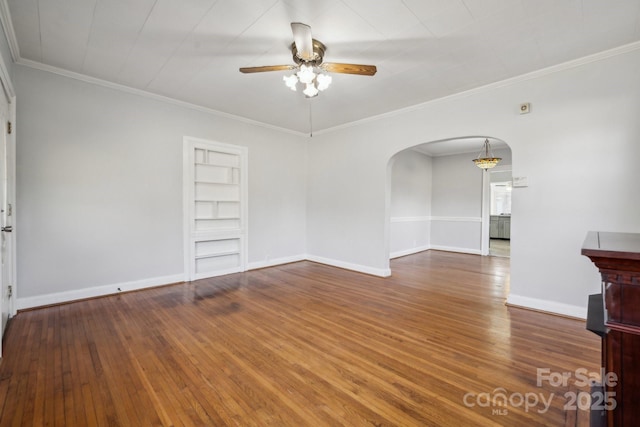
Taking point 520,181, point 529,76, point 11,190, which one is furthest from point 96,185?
point 529,76

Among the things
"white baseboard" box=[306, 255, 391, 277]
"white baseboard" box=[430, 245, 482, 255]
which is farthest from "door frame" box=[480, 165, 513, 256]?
"white baseboard" box=[306, 255, 391, 277]

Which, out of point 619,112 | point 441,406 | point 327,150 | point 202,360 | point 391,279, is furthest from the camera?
point 327,150

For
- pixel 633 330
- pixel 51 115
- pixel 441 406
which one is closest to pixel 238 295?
pixel 441 406

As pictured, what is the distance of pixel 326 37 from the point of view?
8.45 ft

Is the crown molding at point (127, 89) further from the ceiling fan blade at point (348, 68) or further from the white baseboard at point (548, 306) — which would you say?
the white baseboard at point (548, 306)

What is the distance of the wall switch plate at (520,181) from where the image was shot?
330 cm

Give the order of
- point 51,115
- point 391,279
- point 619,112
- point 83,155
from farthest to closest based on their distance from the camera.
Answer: point 391,279
point 83,155
point 51,115
point 619,112

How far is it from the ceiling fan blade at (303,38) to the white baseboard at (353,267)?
362 centimetres

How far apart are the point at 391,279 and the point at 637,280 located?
3.94 metres

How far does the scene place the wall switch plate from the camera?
3.30 meters

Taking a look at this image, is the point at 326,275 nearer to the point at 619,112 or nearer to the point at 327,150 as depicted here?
the point at 327,150

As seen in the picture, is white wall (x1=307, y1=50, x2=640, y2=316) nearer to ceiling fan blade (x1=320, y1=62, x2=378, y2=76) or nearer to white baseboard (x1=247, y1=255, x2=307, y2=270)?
ceiling fan blade (x1=320, y1=62, x2=378, y2=76)

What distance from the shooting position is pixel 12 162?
9.59ft

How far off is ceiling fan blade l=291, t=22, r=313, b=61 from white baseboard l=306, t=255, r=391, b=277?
11.9ft
